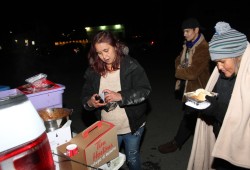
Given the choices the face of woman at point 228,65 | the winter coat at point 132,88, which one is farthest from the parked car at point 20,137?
the face of woman at point 228,65

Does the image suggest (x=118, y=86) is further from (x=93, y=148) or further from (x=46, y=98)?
(x=93, y=148)

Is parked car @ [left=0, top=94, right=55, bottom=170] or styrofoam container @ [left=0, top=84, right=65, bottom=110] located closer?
parked car @ [left=0, top=94, right=55, bottom=170]

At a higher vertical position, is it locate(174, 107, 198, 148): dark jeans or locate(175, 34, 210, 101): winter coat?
locate(175, 34, 210, 101): winter coat

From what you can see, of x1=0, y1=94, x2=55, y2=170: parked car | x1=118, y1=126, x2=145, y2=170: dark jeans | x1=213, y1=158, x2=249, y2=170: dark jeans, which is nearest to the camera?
x1=0, y1=94, x2=55, y2=170: parked car

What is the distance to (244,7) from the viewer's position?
28.6m

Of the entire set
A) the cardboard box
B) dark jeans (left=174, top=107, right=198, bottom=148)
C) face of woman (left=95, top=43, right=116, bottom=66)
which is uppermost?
face of woman (left=95, top=43, right=116, bottom=66)

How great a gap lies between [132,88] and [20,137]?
182 centimetres

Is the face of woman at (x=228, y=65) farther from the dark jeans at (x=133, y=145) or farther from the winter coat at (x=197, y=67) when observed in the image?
the winter coat at (x=197, y=67)

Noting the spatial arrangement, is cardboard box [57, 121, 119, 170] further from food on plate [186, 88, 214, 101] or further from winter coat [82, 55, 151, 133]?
food on plate [186, 88, 214, 101]

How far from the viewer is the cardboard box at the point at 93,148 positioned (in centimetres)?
209

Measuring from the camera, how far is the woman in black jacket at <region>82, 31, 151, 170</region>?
9.75 ft

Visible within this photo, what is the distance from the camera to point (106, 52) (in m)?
2.98

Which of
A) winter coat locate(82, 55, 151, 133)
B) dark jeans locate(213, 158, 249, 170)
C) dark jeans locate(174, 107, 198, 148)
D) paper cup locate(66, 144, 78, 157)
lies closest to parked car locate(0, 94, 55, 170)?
paper cup locate(66, 144, 78, 157)

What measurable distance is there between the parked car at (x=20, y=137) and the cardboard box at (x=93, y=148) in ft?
1.70
